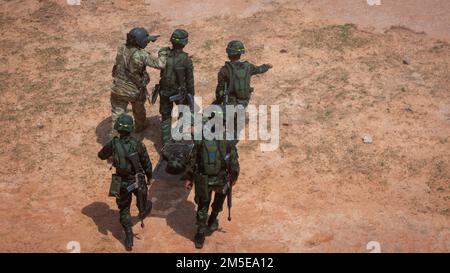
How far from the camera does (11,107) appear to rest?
37.7 ft

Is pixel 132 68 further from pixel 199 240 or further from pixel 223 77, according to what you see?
pixel 199 240

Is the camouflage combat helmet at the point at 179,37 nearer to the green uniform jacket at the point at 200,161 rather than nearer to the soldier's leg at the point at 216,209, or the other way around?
the green uniform jacket at the point at 200,161

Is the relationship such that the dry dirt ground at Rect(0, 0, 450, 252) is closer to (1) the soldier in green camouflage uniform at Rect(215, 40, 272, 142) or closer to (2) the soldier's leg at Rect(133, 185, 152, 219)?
(2) the soldier's leg at Rect(133, 185, 152, 219)

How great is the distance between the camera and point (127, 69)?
948 centimetres

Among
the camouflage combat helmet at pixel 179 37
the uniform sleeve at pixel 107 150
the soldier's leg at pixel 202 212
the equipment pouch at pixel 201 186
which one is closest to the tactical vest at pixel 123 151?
the uniform sleeve at pixel 107 150

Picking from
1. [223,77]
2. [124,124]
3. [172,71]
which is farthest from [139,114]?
[124,124]

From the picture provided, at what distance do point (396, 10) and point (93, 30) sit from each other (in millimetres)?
8578

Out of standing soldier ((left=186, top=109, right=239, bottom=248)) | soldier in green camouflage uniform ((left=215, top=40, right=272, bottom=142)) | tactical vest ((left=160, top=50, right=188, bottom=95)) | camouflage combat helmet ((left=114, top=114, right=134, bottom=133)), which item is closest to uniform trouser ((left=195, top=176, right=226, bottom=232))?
standing soldier ((left=186, top=109, right=239, bottom=248))

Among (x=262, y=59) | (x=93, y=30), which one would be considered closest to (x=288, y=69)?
(x=262, y=59)

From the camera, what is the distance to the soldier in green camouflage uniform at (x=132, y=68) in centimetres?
934

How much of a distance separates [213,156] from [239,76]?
261 centimetres

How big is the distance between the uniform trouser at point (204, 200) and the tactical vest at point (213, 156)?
0.69 ft

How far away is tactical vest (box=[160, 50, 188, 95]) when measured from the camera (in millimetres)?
9328

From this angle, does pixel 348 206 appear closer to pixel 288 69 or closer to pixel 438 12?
pixel 288 69
